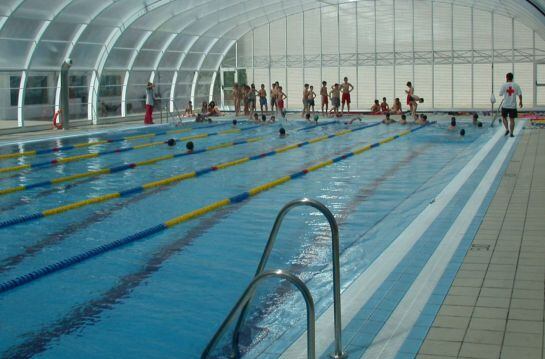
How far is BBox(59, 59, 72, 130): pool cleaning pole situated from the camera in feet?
71.7

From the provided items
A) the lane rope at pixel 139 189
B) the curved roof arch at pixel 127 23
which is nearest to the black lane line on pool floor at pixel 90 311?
the lane rope at pixel 139 189

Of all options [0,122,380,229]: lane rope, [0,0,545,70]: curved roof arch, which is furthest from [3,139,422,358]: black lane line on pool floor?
[0,0,545,70]: curved roof arch

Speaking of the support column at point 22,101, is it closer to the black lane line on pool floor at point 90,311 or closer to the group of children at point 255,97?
the group of children at point 255,97

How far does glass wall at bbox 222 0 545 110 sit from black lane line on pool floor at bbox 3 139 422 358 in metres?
24.7

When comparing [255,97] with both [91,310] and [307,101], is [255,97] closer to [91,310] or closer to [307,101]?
A: [307,101]

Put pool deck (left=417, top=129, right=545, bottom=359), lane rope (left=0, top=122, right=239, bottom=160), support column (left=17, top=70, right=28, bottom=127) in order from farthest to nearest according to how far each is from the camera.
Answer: support column (left=17, top=70, right=28, bottom=127) < lane rope (left=0, top=122, right=239, bottom=160) < pool deck (left=417, top=129, right=545, bottom=359)

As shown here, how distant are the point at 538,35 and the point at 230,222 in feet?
81.3

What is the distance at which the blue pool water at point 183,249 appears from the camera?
508cm

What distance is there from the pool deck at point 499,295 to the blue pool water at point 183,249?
935 mm

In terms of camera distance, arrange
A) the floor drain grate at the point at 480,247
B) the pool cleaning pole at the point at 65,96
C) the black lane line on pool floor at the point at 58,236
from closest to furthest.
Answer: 1. the floor drain grate at the point at 480,247
2. the black lane line on pool floor at the point at 58,236
3. the pool cleaning pole at the point at 65,96

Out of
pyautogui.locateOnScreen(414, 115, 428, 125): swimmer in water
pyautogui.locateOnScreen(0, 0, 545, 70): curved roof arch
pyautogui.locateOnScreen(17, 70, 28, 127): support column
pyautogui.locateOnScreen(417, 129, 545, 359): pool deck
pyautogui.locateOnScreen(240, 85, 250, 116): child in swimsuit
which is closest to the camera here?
pyautogui.locateOnScreen(417, 129, 545, 359): pool deck

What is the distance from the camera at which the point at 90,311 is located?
555 cm

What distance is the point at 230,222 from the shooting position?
8805 millimetres

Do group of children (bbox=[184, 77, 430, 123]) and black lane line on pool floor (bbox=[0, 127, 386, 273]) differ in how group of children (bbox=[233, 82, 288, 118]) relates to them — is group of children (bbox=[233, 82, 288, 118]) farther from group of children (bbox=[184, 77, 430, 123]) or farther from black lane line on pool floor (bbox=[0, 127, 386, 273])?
black lane line on pool floor (bbox=[0, 127, 386, 273])
